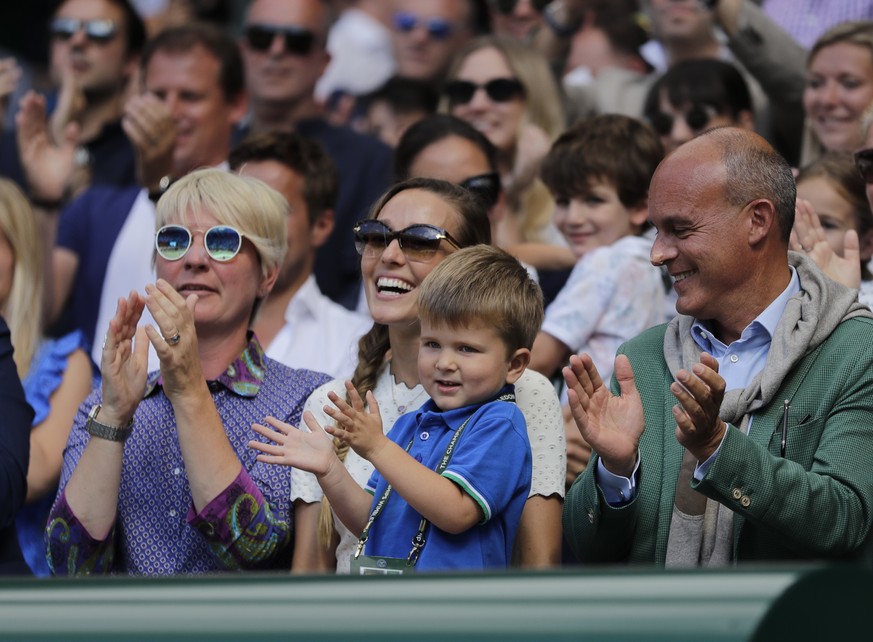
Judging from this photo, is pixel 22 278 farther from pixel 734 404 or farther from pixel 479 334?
pixel 734 404

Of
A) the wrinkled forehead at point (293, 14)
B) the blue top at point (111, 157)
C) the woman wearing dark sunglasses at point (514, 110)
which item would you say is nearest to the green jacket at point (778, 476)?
the woman wearing dark sunglasses at point (514, 110)

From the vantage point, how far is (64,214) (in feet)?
20.6

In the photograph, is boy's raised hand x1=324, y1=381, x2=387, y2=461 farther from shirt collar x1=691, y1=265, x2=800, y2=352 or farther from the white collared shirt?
the white collared shirt

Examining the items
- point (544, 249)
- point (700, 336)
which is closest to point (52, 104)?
point (544, 249)

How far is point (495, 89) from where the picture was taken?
20.4 feet

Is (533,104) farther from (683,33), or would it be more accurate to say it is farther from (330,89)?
(330,89)

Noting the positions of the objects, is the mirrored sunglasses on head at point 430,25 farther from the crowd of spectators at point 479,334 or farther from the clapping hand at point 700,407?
the clapping hand at point 700,407

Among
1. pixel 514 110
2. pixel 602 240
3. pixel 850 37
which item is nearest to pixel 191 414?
pixel 602 240

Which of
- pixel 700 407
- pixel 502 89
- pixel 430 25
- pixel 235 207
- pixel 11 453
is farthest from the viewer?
pixel 430 25

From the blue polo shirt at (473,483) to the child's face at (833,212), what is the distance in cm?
159

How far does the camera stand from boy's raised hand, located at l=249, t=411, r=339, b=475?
129 inches

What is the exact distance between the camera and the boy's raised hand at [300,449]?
10.8ft

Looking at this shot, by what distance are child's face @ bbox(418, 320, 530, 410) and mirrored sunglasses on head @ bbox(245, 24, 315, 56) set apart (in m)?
3.77

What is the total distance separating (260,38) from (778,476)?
4.53 metres
